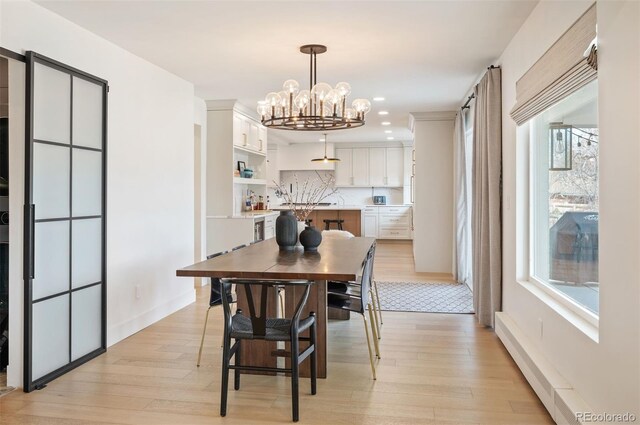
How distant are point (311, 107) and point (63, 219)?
1.96m

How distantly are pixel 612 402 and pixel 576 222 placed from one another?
1.12 meters

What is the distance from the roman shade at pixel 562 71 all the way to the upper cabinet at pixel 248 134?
161 inches

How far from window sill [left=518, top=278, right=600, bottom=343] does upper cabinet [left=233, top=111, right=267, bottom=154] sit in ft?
14.2

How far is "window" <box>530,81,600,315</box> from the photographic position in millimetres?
2584

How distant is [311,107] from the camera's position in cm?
385

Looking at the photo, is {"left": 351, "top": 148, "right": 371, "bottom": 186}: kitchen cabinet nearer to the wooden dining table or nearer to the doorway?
the wooden dining table

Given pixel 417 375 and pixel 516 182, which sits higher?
pixel 516 182

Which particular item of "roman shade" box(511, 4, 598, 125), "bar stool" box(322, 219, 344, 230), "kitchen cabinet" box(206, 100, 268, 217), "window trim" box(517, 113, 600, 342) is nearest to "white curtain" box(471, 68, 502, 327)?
"window trim" box(517, 113, 600, 342)

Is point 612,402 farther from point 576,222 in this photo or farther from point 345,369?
point 345,369

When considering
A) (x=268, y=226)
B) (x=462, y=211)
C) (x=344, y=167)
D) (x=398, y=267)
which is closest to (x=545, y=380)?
(x=462, y=211)

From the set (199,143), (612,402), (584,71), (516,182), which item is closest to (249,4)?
(584,71)

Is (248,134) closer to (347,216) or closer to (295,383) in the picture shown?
(347,216)

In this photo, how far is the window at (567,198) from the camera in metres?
2.58

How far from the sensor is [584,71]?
231 centimetres
